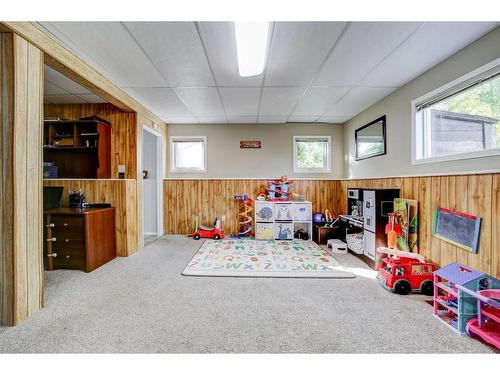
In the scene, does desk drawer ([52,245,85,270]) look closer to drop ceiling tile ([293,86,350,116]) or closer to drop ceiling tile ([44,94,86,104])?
drop ceiling tile ([44,94,86,104])

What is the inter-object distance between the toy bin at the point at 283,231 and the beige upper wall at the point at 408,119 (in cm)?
171

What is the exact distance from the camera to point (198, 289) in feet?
7.17

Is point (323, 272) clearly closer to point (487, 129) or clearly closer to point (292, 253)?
point (292, 253)

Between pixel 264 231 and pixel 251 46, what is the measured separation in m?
3.16

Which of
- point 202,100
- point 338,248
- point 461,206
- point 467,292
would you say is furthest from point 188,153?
point 467,292


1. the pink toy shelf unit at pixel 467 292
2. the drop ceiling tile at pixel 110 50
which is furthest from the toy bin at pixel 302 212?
the drop ceiling tile at pixel 110 50

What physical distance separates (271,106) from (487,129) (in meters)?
2.65

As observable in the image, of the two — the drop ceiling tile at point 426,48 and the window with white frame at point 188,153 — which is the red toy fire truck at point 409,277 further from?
the window with white frame at point 188,153

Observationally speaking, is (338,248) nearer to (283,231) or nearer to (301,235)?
(301,235)

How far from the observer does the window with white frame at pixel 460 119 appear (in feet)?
6.01

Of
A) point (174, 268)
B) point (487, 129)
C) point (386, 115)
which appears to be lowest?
point (174, 268)

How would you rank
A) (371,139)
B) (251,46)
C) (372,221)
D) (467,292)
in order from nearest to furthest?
(467,292)
(251,46)
(372,221)
(371,139)

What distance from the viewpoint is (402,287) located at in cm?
210
